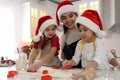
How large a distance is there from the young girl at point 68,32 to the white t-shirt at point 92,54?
9 cm

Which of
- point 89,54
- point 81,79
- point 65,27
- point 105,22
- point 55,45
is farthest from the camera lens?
point 105,22

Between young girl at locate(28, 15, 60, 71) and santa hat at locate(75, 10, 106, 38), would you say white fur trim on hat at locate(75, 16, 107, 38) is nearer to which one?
santa hat at locate(75, 10, 106, 38)

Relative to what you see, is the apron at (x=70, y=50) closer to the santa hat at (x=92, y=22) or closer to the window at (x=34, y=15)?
the santa hat at (x=92, y=22)

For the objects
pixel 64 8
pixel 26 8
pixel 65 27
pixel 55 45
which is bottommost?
pixel 55 45

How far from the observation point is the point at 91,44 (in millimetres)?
914

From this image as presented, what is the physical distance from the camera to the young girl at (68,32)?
106 cm

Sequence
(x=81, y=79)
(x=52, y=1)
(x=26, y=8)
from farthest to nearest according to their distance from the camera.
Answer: (x=52, y=1), (x=26, y=8), (x=81, y=79)

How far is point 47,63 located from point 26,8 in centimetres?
213

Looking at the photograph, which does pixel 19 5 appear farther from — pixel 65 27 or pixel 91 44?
pixel 91 44

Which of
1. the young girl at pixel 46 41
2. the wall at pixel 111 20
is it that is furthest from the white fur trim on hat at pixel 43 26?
the wall at pixel 111 20

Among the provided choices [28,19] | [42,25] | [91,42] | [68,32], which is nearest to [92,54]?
[91,42]

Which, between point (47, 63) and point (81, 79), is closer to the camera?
point (81, 79)

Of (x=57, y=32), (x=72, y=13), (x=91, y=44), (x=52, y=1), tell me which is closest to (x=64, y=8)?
(x=72, y=13)

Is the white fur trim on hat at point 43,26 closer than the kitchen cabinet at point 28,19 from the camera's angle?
Yes
